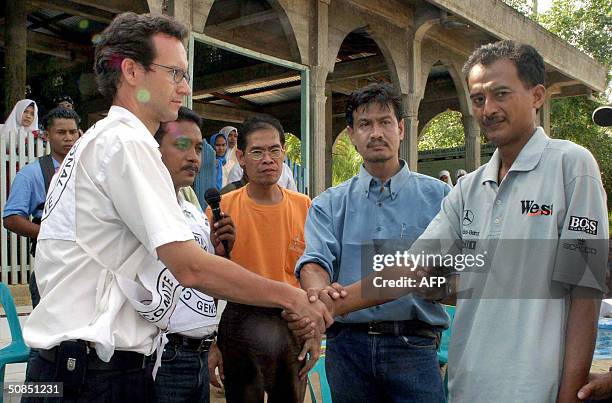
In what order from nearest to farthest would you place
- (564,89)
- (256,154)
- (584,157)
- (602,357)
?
1. (584,157)
2. (602,357)
3. (256,154)
4. (564,89)

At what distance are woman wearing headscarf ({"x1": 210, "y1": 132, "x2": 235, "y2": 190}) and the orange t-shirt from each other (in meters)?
4.42

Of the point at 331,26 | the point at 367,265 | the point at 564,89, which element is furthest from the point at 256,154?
the point at 564,89

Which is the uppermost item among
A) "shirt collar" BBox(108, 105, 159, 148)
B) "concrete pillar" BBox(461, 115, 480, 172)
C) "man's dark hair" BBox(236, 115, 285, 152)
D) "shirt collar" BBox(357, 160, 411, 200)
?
"concrete pillar" BBox(461, 115, 480, 172)

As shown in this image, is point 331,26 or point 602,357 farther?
point 331,26

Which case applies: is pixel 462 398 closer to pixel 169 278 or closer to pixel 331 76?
pixel 169 278

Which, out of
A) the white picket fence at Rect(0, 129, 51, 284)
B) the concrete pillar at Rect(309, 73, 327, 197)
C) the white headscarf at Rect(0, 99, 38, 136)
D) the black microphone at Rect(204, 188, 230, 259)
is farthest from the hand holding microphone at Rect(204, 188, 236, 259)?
the concrete pillar at Rect(309, 73, 327, 197)

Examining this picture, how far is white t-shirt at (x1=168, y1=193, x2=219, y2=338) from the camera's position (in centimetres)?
238

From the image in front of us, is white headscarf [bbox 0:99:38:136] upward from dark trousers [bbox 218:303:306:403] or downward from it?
upward

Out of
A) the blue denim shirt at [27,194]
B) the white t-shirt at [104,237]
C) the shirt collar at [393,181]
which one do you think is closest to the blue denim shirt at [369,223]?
the shirt collar at [393,181]

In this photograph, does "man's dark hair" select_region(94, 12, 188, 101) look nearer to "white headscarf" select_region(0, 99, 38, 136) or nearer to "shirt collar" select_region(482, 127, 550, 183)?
"shirt collar" select_region(482, 127, 550, 183)

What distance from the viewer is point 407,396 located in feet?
6.91

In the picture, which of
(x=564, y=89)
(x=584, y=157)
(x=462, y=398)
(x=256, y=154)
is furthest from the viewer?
(x=564, y=89)

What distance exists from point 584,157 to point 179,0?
5.61 metres

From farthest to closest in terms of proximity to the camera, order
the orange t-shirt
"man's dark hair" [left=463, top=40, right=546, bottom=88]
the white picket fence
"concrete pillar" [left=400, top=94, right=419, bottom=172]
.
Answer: "concrete pillar" [left=400, top=94, right=419, bottom=172] < the white picket fence < the orange t-shirt < "man's dark hair" [left=463, top=40, right=546, bottom=88]
